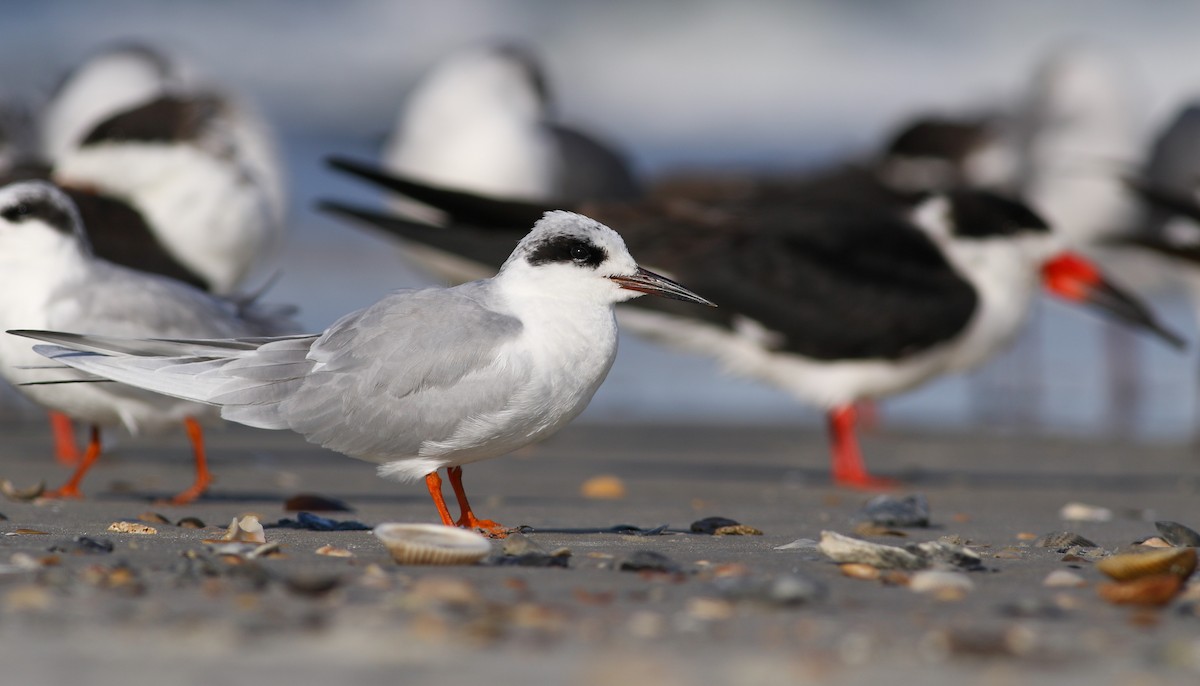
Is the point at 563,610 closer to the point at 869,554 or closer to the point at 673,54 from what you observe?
the point at 869,554

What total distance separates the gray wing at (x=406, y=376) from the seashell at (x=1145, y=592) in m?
1.34

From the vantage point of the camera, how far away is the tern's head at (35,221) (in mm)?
4672

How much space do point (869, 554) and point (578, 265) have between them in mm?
1032

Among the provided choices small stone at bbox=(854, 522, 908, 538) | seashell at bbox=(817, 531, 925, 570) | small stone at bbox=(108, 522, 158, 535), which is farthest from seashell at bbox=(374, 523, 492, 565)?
small stone at bbox=(854, 522, 908, 538)

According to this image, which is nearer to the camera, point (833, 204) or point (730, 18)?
point (833, 204)

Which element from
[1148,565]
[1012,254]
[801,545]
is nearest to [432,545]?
[801,545]

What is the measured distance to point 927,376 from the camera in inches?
245

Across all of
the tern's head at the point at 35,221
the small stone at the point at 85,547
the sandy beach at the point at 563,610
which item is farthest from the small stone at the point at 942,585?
the tern's head at the point at 35,221

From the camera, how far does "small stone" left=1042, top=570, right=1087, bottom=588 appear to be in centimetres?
292

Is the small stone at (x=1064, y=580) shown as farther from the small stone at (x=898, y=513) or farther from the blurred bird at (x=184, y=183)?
the blurred bird at (x=184, y=183)

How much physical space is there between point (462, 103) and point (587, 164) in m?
0.84

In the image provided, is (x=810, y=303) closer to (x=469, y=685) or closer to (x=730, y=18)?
(x=469, y=685)

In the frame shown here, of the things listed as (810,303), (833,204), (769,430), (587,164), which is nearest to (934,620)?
(810,303)

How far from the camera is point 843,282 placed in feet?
20.2
